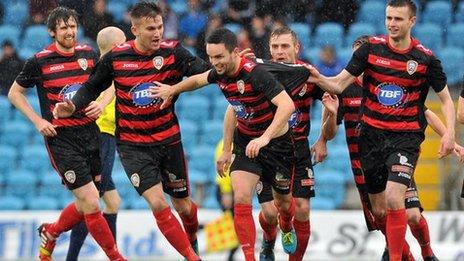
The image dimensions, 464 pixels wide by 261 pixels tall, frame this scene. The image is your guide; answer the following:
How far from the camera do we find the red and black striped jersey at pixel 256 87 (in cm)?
998

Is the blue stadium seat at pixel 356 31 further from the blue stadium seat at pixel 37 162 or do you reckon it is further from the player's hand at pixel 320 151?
the player's hand at pixel 320 151

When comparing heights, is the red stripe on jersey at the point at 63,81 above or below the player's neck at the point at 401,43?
below

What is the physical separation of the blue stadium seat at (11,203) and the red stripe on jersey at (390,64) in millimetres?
6884

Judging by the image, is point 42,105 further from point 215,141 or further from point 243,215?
point 215,141

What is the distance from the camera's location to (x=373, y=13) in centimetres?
1798

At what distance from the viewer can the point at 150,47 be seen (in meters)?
10.2

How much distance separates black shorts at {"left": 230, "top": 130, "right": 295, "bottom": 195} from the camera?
10367 millimetres

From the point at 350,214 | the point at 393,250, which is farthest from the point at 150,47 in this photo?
the point at 350,214

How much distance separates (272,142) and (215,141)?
5.88 meters

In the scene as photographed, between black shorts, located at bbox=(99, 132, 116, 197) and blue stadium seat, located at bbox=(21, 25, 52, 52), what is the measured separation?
20.6 ft

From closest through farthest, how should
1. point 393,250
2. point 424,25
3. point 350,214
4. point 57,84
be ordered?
1. point 393,250
2. point 57,84
3. point 350,214
4. point 424,25

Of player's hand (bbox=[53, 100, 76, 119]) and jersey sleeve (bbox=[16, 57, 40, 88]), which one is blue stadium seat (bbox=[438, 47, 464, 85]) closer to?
jersey sleeve (bbox=[16, 57, 40, 88])

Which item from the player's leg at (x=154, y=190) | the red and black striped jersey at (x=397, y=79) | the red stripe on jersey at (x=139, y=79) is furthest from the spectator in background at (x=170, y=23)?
the red and black striped jersey at (x=397, y=79)

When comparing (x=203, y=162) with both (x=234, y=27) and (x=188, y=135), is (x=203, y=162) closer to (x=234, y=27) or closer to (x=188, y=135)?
(x=188, y=135)
